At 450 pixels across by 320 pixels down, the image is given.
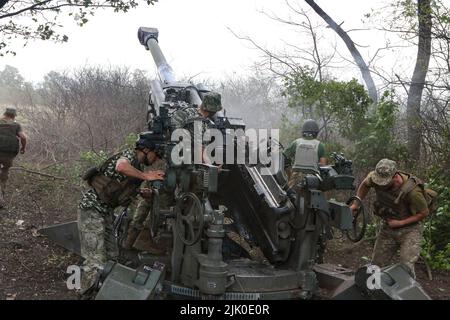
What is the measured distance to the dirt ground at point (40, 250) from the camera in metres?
6.11

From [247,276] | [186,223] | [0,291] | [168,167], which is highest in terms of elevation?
[168,167]

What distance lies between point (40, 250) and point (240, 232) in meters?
2.87

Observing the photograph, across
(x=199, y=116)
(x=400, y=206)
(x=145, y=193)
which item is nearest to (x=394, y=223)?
(x=400, y=206)

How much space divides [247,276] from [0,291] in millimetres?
2685

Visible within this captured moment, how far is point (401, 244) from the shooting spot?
230 inches

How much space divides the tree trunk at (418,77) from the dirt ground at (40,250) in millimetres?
2059

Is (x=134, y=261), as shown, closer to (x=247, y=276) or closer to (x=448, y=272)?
(x=247, y=276)

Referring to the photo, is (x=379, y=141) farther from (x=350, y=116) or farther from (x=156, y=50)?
(x=156, y=50)

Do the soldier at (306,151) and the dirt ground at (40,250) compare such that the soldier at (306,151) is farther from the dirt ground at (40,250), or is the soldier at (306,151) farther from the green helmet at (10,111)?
the green helmet at (10,111)

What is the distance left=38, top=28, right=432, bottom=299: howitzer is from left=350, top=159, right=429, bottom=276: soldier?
60 cm

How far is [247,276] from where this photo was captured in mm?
5109

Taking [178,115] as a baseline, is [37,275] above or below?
below

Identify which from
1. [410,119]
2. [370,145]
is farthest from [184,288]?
[410,119]

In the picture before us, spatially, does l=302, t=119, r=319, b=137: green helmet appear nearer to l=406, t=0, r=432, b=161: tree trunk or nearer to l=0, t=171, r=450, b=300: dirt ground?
l=0, t=171, r=450, b=300: dirt ground
